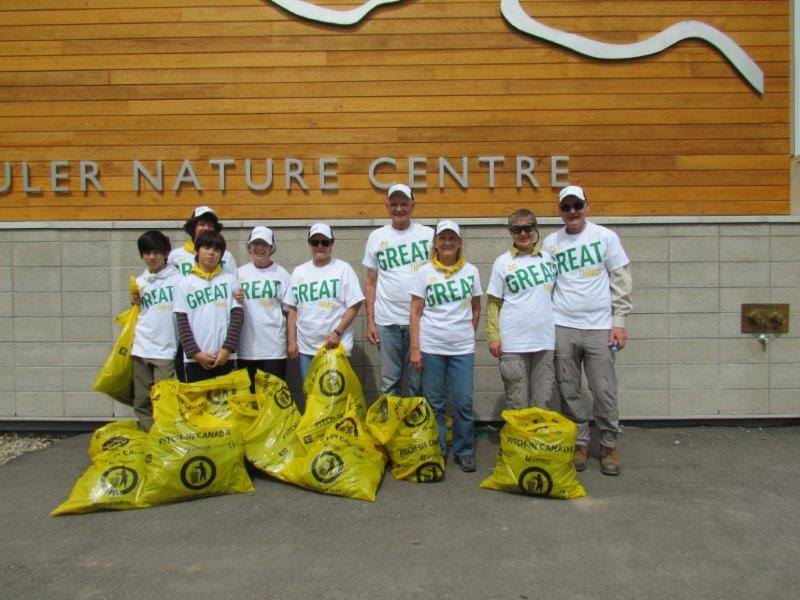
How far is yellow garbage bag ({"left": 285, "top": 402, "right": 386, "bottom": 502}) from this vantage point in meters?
3.54

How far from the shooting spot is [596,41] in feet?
16.6

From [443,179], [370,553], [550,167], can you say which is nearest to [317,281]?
[443,179]

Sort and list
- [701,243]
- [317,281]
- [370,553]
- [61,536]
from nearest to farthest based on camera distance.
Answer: [370,553]
[61,536]
[317,281]
[701,243]

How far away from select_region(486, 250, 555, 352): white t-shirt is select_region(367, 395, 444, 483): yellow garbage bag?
0.72 m

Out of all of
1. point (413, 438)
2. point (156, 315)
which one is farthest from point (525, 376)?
point (156, 315)

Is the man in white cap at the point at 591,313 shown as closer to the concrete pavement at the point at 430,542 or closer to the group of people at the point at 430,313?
the group of people at the point at 430,313

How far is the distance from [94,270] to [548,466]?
161 inches

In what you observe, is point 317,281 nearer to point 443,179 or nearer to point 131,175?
point 443,179

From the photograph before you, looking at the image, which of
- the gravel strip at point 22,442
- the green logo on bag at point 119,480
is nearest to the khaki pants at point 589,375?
the green logo on bag at point 119,480

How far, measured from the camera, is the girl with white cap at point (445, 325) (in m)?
3.88

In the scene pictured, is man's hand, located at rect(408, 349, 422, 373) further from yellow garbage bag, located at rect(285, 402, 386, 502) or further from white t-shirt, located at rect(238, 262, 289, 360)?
white t-shirt, located at rect(238, 262, 289, 360)

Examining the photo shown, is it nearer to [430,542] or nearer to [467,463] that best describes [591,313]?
[467,463]

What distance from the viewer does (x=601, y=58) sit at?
5047mm

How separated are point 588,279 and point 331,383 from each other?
6.20 ft
